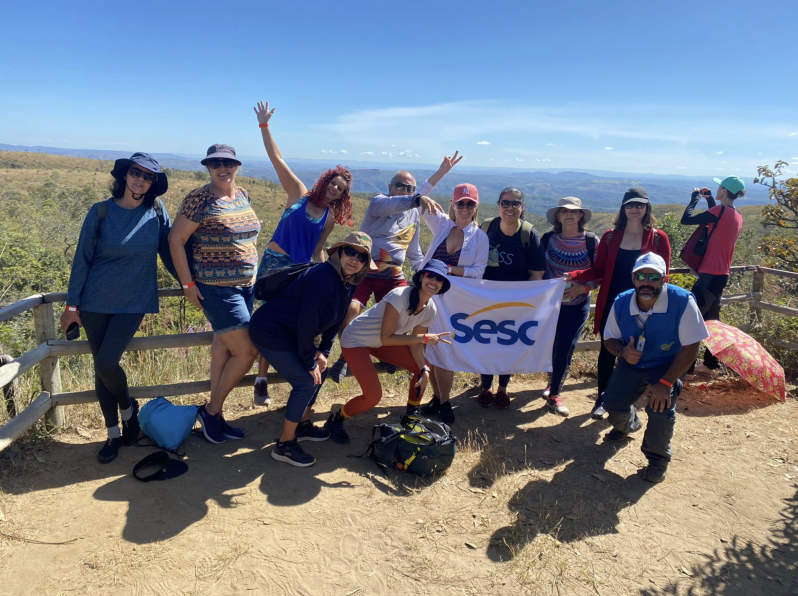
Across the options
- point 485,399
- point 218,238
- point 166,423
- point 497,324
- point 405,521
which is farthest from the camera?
point 485,399

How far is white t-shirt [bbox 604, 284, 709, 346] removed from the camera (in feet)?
13.5

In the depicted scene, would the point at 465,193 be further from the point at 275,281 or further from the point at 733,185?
the point at 733,185

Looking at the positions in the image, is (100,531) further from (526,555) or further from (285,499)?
(526,555)

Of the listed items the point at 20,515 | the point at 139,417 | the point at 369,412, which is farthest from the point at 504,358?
the point at 20,515

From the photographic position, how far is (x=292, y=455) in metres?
4.27

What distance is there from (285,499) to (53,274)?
9.38 m

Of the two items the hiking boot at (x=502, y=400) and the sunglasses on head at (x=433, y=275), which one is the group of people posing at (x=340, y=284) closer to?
the sunglasses on head at (x=433, y=275)

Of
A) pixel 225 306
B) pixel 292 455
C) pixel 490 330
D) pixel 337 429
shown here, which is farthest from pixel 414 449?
pixel 225 306

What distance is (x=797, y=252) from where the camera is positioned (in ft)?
31.9

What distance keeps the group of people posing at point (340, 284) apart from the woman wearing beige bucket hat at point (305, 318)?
0.04 feet

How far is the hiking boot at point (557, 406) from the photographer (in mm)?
5512

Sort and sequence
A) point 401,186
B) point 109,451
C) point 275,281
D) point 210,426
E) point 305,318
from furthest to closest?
point 401,186 < point 210,426 < point 109,451 < point 275,281 < point 305,318

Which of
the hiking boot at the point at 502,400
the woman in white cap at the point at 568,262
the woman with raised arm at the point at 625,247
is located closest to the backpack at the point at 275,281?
the woman in white cap at the point at 568,262

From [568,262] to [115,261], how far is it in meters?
4.11
